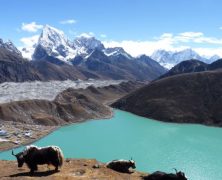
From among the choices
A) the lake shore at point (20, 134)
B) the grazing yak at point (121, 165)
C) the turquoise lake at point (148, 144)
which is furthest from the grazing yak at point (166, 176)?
the lake shore at point (20, 134)

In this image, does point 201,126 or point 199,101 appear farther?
point 199,101

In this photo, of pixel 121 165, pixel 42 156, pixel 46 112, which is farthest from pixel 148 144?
pixel 42 156

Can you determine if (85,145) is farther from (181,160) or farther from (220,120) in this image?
(220,120)

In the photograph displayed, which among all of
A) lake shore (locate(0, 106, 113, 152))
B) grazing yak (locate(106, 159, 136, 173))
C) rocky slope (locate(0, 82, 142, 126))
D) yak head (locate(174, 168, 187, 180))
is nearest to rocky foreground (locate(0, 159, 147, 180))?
grazing yak (locate(106, 159, 136, 173))

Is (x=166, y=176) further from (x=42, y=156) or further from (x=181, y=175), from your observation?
(x=42, y=156)

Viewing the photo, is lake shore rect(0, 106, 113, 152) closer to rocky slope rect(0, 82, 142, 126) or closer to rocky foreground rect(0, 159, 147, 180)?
rocky slope rect(0, 82, 142, 126)

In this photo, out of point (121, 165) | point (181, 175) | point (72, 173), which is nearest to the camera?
point (181, 175)

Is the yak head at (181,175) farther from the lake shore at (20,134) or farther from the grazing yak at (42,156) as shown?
the lake shore at (20,134)

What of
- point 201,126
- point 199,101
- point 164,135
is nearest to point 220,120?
point 201,126
